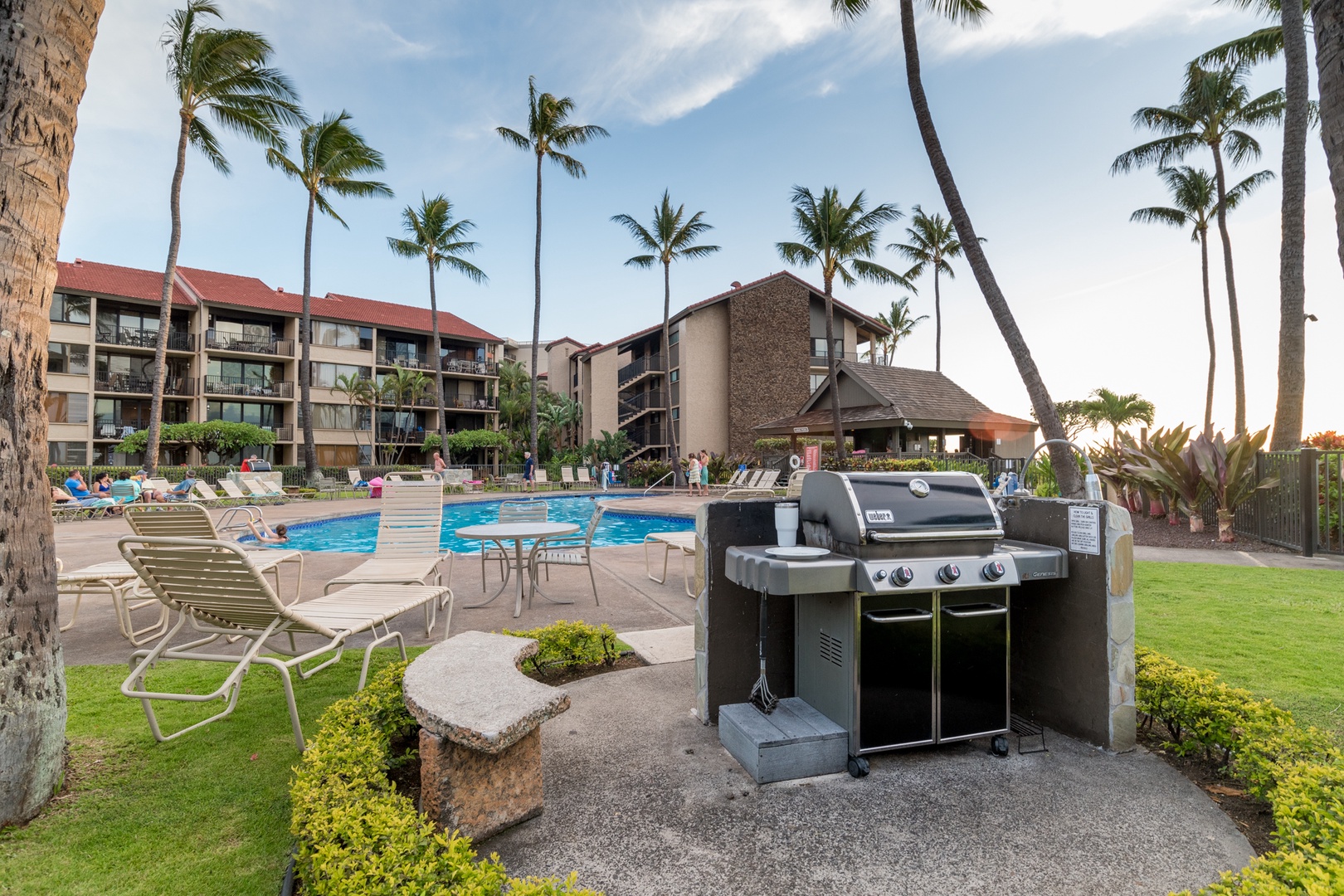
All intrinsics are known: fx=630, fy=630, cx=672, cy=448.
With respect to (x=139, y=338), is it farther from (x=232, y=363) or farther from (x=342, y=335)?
(x=342, y=335)

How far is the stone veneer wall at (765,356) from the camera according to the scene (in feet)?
110

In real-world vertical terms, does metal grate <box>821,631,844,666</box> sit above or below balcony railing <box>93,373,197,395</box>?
below

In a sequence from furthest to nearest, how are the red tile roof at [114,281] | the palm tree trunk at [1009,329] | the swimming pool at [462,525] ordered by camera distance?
1. the red tile roof at [114,281]
2. the swimming pool at [462,525]
3. the palm tree trunk at [1009,329]

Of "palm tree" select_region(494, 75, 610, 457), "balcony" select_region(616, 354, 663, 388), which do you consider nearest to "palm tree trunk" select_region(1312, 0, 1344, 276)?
"palm tree" select_region(494, 75, 610, 457)

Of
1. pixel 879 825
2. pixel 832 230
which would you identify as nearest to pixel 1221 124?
pixel 832 230

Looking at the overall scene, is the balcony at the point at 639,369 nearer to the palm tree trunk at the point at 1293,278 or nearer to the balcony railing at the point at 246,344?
the balcony railing at the point at 246,344

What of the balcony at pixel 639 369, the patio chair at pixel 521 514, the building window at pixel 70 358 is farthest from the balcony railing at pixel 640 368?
the patio chair at pixel 521 514

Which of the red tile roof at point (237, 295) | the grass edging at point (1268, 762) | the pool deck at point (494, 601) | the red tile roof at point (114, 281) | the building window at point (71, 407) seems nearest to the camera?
the grass edging at point (1268, 762)

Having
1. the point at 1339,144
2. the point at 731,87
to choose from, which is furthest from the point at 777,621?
the point at 731,87

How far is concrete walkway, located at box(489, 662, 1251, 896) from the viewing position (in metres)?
2.00

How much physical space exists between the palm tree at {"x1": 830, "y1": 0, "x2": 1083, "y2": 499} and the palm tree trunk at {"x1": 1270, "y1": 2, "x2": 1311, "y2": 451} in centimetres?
371

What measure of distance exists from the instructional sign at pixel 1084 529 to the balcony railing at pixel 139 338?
36713mm

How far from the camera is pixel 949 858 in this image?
209 centimetres

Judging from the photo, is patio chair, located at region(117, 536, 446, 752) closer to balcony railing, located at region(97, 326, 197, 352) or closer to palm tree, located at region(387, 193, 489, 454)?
palm tree, located at region(387, 193, 489, 454)
